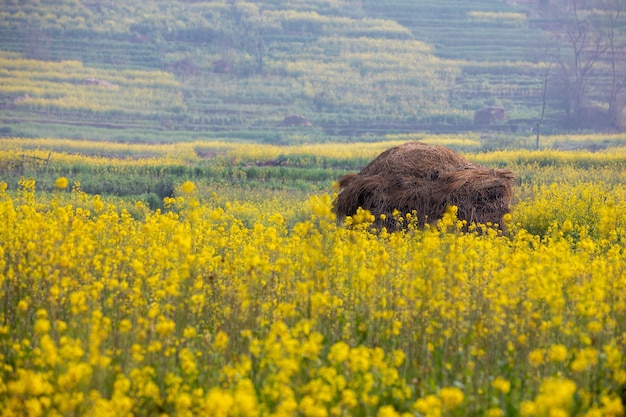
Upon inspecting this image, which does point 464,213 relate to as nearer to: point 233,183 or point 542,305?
point 542,305

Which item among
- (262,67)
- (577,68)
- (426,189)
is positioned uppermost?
(577,68)

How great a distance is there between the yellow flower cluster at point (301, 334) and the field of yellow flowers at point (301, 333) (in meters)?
0.02

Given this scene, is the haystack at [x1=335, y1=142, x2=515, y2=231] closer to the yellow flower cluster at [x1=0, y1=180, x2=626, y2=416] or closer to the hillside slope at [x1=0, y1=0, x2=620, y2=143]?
the yellow flower cluster at [x1=0, y1=180, x2=626, y2=416]

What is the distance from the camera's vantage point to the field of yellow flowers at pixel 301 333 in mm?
4043

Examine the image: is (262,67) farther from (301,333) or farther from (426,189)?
(301,333)

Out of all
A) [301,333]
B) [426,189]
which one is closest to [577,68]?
[426,189]

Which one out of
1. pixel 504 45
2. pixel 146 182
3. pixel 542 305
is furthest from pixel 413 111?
pixel 542 305

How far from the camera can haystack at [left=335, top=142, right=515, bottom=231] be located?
10.8 m

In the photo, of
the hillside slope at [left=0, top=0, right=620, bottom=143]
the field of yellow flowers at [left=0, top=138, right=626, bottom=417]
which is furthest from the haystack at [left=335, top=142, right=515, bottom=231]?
the hillside slope at [left=0, top=0, right=620, bottom=143]

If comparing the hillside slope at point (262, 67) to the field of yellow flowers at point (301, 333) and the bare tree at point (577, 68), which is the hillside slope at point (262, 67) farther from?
the field of yellow flowers at point (301, 333)

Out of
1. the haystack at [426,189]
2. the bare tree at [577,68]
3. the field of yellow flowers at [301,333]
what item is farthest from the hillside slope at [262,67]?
the field of yellow flowers at [301,333]

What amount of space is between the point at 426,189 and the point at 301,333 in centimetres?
624

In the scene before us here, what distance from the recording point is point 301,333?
492 centimetres

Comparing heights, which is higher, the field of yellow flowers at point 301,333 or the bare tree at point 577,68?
the bare tree at point 577,68
